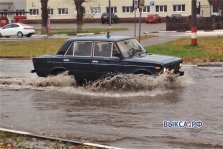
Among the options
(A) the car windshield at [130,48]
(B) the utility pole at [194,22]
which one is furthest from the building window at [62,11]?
(A) the car windshield at [130,48]

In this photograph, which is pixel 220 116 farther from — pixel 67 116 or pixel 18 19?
pixel 18 19

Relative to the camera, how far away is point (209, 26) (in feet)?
160

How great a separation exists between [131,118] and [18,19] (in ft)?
230

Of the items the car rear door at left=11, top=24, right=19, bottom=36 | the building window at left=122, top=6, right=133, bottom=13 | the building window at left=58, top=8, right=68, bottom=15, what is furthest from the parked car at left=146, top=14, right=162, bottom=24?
the car rear door at left=11, top=24, right=19, bottom=36

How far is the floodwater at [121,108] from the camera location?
29.2 ft

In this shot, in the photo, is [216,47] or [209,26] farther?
[209,26]

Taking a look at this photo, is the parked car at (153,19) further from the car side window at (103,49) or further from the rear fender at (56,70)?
the car side window at (103,49)

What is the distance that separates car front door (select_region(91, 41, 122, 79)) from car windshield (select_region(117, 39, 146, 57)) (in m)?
0.20

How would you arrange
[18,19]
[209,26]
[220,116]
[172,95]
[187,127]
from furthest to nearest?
[18,19] < [209,26] < [172,95] < [220,116] < [187,127]

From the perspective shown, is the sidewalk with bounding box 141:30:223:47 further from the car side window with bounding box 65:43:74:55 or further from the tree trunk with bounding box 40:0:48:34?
the tree trunk with bounding box 40:0:48:34

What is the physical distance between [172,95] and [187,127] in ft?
12.1

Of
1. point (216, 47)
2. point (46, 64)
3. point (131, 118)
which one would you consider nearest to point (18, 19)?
point (216, 47)

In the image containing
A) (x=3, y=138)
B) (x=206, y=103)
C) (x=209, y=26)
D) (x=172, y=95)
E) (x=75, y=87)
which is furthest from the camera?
(x=209, y=26)

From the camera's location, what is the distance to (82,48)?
14.9 metres
